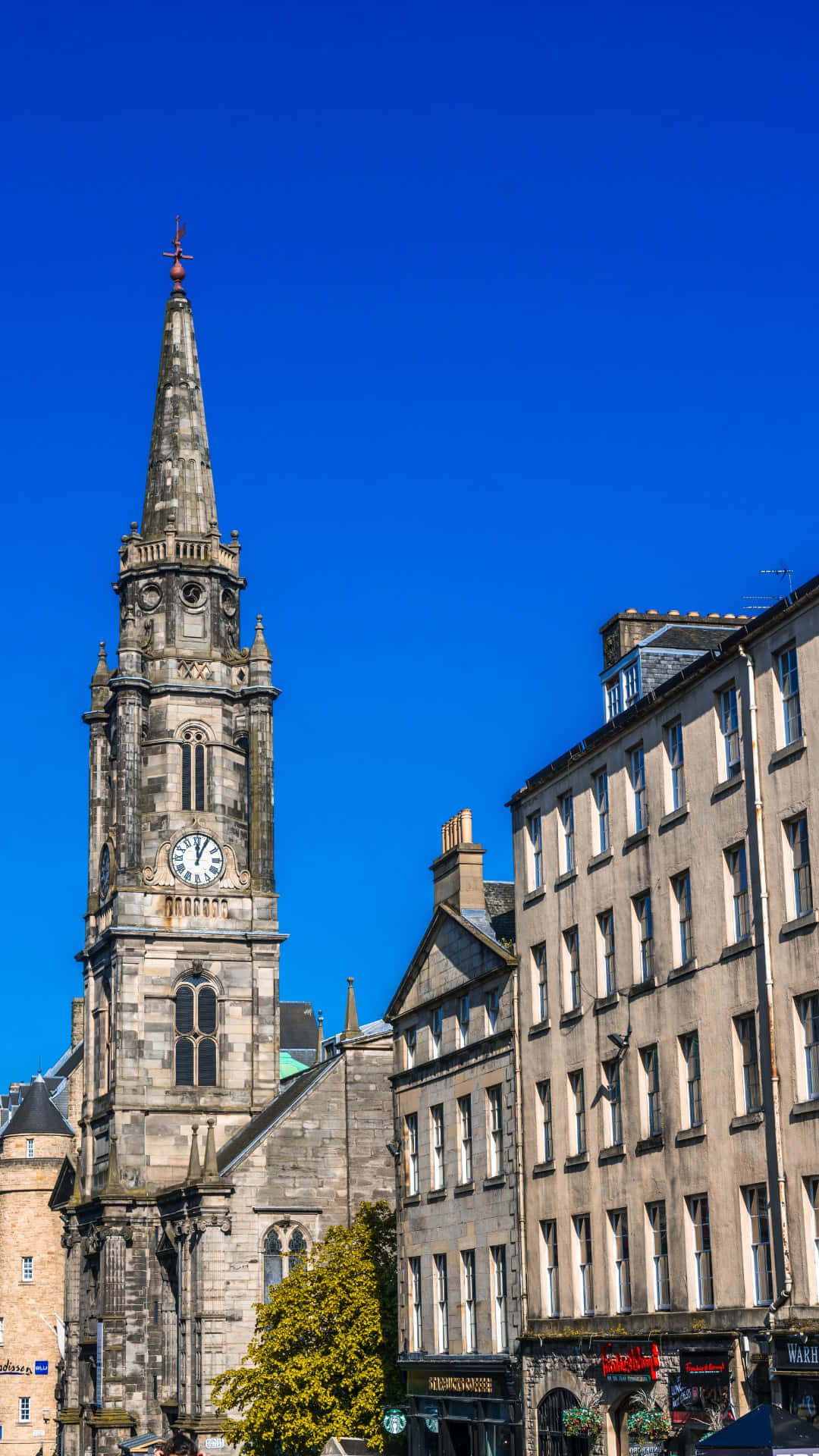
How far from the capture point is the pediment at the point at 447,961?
163 feet

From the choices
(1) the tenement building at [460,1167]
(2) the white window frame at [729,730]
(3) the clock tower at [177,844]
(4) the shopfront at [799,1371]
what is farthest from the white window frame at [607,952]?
(3) the clock tower at [177,844]

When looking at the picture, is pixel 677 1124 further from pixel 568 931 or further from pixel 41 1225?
pixel 41 1225

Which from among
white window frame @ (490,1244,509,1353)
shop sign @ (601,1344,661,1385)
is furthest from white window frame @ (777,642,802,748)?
white window frame @ (490,1244,509,1353)

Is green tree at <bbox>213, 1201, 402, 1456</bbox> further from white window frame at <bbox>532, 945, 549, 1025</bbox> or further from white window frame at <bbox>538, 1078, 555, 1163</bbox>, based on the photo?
white window frame at <bbox>532, 945, 549, 1025</bbox>

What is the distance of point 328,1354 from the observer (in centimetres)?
5919

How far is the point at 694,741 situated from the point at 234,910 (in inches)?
1824

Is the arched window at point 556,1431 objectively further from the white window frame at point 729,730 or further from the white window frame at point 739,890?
the white window frame at point 729,730

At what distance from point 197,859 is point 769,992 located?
166 ft

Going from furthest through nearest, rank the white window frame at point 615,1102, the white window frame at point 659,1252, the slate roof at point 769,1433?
the white window frame at point 615,1102
the white window frame at point 659,1252
the slate roof at point 769,1433

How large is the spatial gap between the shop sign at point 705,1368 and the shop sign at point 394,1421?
18542 mm

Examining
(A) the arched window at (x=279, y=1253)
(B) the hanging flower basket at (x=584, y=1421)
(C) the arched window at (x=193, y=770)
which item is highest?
(C) the arched window at (x=193, y=770)

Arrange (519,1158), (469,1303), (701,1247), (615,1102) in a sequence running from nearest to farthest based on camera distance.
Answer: (701,1247)
(615,1102)
(519,1158)
(469,1303)

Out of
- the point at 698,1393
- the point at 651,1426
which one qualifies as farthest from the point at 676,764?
the point at 651,1426

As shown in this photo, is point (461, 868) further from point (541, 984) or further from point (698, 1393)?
point (698, 1393)
